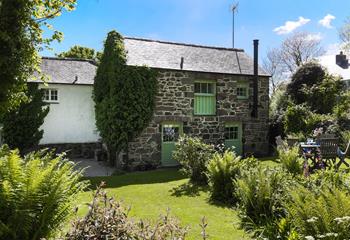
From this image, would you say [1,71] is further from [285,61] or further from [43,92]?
[285,61]

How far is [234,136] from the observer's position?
63.9 feet

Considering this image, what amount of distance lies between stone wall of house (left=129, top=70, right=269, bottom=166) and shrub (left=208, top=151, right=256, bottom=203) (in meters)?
6.93

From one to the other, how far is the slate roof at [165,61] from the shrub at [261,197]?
1003 cm

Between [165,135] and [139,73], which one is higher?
[139,73]

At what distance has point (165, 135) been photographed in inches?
673

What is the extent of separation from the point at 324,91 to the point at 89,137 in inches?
596

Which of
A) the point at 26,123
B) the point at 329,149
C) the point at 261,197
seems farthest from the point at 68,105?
the point at 261,197

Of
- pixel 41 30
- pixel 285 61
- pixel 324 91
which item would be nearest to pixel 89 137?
pixel 41 30

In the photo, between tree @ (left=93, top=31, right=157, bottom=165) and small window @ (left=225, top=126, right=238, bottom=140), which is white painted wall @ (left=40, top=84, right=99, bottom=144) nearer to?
tree @ (left=93, top=31, right=157, bottom=165)

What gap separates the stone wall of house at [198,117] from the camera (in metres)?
16.5

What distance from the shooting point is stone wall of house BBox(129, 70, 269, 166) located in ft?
54.1

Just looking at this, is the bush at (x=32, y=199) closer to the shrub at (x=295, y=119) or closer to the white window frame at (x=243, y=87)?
the white window frame at (x=243, y=87)

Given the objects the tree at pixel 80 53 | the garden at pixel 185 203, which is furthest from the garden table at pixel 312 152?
the tree at pixel 80 53

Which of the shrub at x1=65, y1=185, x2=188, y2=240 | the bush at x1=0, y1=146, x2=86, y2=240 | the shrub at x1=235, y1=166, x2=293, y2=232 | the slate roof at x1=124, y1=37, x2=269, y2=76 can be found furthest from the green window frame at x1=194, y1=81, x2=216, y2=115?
the shrub at x1=65, y1=185, x2=188, y2=240
